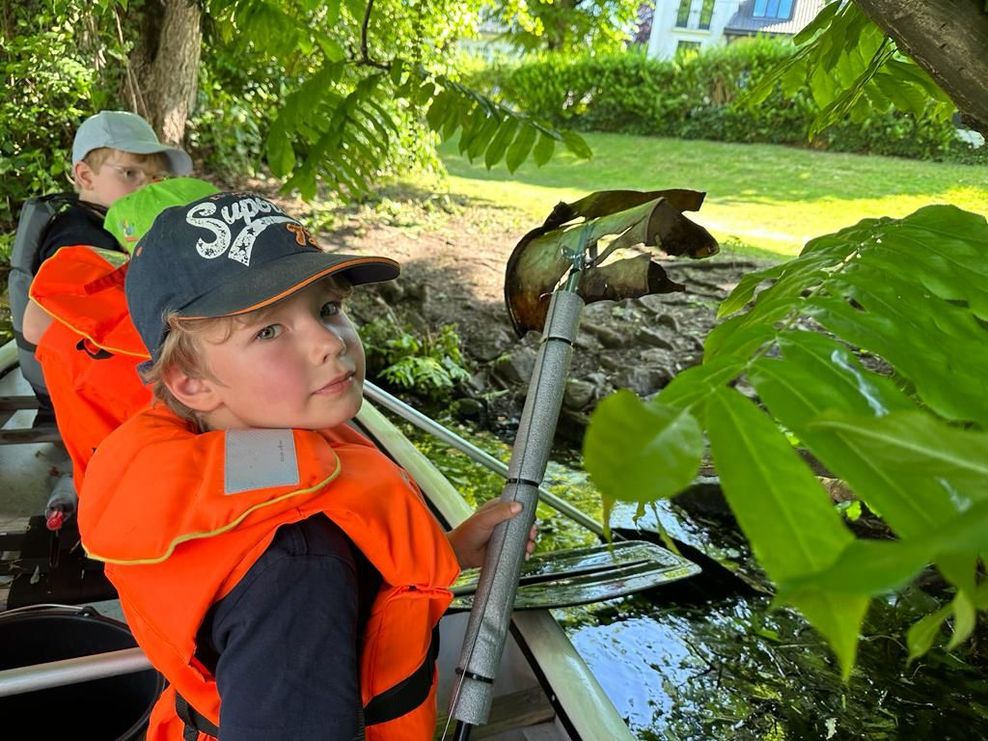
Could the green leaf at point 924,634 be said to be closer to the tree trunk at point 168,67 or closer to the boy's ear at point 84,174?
the boy's ear at point 84,174

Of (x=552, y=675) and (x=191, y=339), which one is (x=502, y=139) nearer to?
(x=191, y=339)

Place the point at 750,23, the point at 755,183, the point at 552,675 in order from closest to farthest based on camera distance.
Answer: the point at 552,675, the point at 755,183, the point at 750,23

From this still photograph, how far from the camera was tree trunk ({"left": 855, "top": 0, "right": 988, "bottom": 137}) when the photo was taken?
0.92 metres

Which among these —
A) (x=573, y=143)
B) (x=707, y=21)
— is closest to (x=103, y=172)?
(x=573, y=143)

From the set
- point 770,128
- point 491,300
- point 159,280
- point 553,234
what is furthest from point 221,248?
point 770,128

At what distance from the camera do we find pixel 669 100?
60.4 ft

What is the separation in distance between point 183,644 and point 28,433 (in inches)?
106

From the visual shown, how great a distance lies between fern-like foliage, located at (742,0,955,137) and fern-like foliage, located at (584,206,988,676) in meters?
1.05

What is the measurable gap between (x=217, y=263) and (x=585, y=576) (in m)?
1.68

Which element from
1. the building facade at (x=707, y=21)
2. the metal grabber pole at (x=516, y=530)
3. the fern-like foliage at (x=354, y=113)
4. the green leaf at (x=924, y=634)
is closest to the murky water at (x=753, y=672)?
the fern-like foliage at (x=354, y=113)

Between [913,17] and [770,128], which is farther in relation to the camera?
[770,128]

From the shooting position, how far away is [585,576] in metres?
2.58

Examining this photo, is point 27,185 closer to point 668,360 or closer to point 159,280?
point 668,360

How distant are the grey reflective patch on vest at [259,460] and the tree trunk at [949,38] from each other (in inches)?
42.7
